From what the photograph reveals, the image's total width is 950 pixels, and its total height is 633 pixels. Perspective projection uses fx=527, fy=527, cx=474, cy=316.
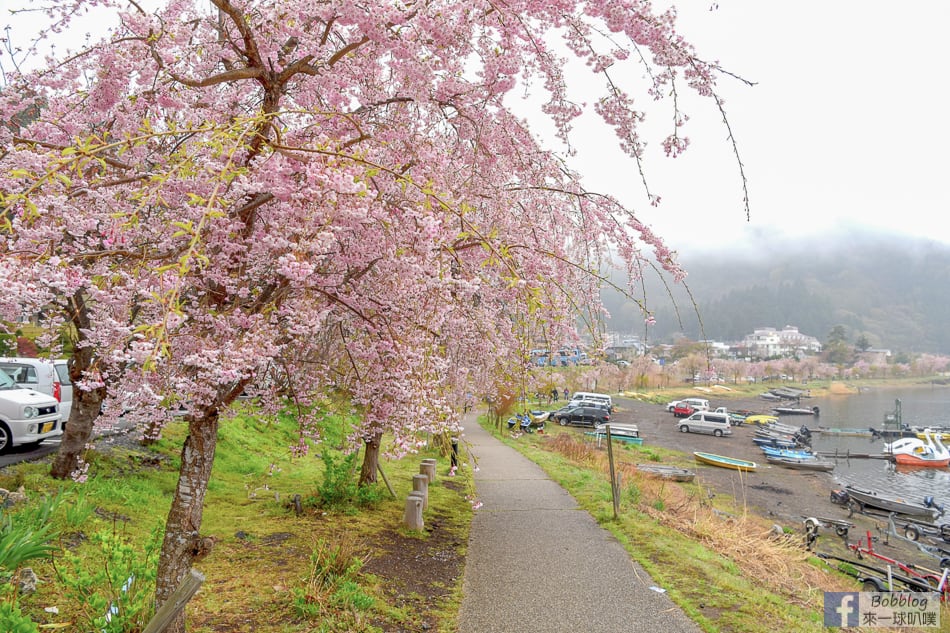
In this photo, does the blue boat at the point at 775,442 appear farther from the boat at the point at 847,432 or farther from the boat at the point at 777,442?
the boat at the point at 847,432

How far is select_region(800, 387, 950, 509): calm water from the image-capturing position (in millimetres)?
24181

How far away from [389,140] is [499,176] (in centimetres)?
126

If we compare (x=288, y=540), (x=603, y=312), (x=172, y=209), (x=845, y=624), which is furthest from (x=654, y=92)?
(x=845, y=624)

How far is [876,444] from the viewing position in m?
36.2

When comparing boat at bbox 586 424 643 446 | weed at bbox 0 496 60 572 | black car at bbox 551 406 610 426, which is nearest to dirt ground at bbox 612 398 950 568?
boat at bbox 586 424 643 446

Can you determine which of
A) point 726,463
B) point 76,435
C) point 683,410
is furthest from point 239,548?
point 683,410

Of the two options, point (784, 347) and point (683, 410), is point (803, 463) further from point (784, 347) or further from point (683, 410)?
point (784, 347)

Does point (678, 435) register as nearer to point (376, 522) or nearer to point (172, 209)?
point (376, 522)

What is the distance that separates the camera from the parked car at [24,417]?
7.95 metres

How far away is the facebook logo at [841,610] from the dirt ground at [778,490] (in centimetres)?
668

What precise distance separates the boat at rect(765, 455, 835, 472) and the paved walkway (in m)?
22.8

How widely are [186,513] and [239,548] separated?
2777 millimetres

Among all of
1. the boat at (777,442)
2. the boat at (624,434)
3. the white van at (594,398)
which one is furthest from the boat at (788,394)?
the boat at (624,434)

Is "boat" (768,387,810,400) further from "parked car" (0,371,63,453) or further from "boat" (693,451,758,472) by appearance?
"parked car" (0,371,63,453)
